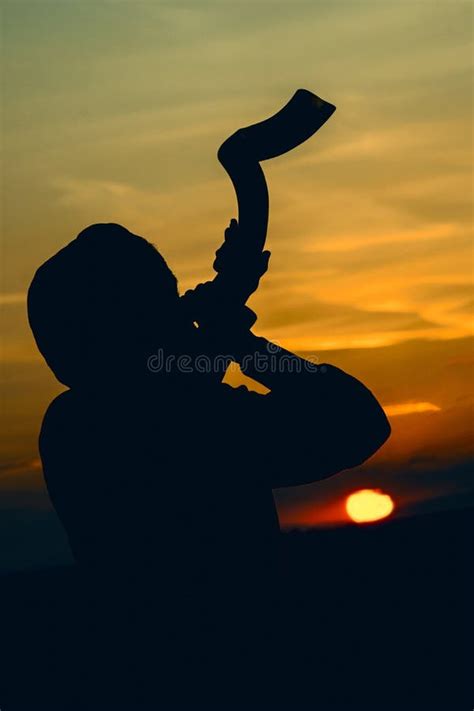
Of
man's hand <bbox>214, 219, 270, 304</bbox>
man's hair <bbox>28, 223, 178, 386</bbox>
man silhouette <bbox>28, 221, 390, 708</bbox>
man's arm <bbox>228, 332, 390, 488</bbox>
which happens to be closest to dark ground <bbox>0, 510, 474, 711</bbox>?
man silhouette <bbox>28, 221, 390, 708</bbox>

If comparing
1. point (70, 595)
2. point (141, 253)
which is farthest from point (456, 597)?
point (141, 253)

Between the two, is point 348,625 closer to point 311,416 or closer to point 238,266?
point 311,416

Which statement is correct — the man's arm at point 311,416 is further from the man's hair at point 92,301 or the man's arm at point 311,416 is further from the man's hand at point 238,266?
the man's hair at point 92,301

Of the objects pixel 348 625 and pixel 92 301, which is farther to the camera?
pixel 348 625

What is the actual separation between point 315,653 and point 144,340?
160 cm

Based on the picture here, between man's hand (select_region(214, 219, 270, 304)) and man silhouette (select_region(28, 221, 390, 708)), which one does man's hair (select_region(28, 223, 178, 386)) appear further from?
man's hand (select_region(214, 219, 270, 304))

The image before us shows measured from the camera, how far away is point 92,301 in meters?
4.43

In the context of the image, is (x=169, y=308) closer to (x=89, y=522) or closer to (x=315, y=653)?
(x=89, y=522)

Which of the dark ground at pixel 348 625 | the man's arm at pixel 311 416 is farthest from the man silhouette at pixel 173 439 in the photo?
the dark ground at pixel 348 625

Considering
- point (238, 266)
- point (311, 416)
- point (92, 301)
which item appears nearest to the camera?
point (311, 416)

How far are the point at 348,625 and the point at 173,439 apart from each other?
5.39 feet

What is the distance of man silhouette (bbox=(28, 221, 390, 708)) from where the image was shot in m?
4.20

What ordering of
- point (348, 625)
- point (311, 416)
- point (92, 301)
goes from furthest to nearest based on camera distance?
point (348, 625) < point (92, 301) < point (311, 416)

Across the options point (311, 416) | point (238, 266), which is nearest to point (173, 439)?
point (311, 416)
